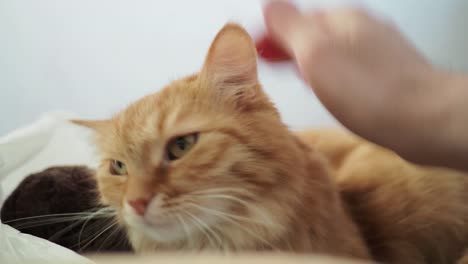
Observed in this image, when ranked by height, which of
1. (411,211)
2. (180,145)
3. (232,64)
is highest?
(232,64)

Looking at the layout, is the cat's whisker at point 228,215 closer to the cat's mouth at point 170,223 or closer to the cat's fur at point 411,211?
the cat's mouth at point 170,223

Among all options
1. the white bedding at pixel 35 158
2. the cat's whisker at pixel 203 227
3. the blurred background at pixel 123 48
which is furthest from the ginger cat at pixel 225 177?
the blurred background at pixel 123 48

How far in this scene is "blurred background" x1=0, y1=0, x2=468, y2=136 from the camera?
1.36 metres

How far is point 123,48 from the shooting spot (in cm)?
161

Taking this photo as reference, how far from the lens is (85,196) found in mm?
1145

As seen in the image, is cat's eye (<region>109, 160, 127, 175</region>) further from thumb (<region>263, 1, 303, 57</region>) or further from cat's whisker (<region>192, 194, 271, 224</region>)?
thumb (<region>263, 1, 303, 57</region>)

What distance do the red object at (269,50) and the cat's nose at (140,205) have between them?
309 millimetres

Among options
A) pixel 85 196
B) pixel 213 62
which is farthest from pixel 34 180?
pixel 213 62

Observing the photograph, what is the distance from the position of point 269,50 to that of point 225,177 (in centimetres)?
24

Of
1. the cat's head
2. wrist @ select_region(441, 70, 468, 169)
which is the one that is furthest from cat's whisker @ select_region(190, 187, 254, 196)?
wrist @ select_region(441, 70, 468, 169)

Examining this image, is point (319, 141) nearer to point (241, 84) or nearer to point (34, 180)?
point (241, 84)

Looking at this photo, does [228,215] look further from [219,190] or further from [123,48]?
[123,48]

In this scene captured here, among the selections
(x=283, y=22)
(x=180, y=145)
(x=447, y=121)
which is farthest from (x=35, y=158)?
(x=447, y=121)

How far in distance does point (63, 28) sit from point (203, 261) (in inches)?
54.2
